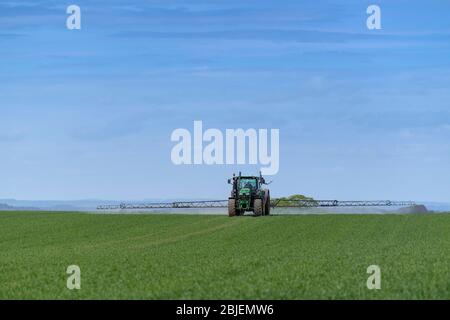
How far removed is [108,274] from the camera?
22250 millimetres

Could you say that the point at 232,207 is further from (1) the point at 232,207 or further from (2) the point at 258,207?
(2) the point at 258,207

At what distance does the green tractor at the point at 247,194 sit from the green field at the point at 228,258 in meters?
1.48

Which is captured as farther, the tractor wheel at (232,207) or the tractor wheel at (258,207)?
the tractor wheel at (232,207)

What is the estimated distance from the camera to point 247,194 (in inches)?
2143

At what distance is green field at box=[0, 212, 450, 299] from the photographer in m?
18.3

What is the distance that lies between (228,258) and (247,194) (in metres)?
27.6

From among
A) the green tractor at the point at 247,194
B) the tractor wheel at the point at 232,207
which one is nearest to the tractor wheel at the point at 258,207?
the green tractor at the point at 247,194

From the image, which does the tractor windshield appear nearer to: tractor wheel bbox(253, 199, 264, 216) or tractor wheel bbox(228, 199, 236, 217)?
tractor wheel bbox(253, 199, 264, 216)

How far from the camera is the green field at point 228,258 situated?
60.0ft

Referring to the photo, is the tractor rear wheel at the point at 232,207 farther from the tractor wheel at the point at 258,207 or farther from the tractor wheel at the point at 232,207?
the tractor wheel at the point at 258,207

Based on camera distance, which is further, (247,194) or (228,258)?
(247,194)

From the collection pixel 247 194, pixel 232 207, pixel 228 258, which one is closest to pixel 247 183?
pixel 247 194
